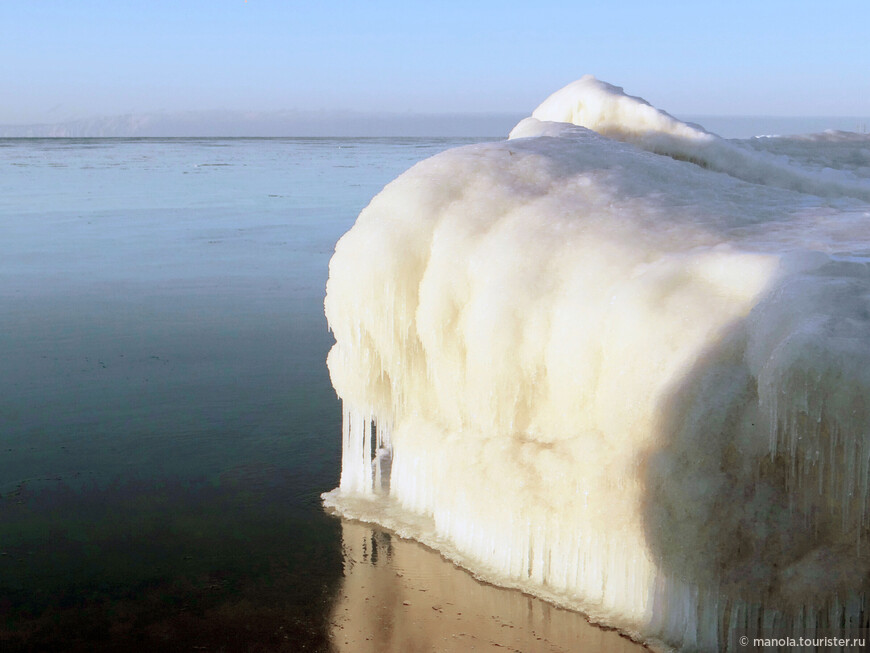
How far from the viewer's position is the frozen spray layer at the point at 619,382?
2.99 metres

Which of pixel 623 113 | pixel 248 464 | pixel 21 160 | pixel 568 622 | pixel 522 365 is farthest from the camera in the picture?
pixel 21 160

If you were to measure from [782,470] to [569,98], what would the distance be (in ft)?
14.2

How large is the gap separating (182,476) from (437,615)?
6.25 feet

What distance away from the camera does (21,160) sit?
32531mm

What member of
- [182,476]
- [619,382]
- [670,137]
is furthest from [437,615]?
[670,137]

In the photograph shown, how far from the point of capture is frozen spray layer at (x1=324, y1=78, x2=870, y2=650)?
2994 mm

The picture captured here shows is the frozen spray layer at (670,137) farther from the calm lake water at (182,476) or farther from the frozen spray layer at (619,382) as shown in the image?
the calm lake water at (182,476)

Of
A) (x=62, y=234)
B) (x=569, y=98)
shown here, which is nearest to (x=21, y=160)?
(x=62, y=234)

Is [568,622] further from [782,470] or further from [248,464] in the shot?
[248,464]

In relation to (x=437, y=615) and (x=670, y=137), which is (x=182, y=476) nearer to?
(x=437, y=615)


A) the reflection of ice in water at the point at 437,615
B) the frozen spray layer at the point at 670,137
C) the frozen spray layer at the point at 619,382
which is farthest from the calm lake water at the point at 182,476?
the frozen spray layer at the point at 670,137

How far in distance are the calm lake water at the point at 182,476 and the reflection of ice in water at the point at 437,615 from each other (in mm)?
12

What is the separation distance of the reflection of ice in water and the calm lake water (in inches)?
0.5

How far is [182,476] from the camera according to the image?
4.92m
